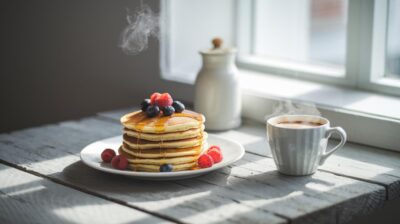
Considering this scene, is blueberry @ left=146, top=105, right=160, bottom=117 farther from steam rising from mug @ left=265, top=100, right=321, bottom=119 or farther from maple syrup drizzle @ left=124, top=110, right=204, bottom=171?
steam rising from mug @ left=265, top=100, right=321, bottom=119

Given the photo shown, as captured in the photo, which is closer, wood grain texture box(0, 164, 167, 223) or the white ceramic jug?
wood grain texture box(0, 164, 167, 223)

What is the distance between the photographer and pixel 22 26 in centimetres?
283

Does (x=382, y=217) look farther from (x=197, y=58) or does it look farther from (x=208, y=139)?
(x=197, y=58)

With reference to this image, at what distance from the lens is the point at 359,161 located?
5.40ft

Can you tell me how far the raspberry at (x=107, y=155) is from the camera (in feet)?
5.18

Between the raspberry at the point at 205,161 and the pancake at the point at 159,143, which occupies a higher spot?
the pancake at the point at 159,143

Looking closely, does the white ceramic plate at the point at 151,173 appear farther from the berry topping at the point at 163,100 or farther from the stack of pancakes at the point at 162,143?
the berry topping at the point at 163,100

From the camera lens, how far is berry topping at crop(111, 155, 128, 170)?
1.52 metres

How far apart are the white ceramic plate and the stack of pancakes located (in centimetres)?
4

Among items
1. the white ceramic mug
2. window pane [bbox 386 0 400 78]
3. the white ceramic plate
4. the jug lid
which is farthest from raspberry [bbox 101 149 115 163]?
window pane [bbox 386 0 400 78]

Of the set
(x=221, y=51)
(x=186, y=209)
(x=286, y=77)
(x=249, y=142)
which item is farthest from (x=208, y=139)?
(x=286, y=77)

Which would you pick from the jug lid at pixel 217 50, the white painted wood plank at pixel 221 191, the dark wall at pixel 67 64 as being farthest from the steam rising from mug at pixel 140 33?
the white painted wood plank at pixel 221 191

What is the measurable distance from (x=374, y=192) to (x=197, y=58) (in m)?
1.12

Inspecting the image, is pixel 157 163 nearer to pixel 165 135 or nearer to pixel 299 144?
pixel 165 135
